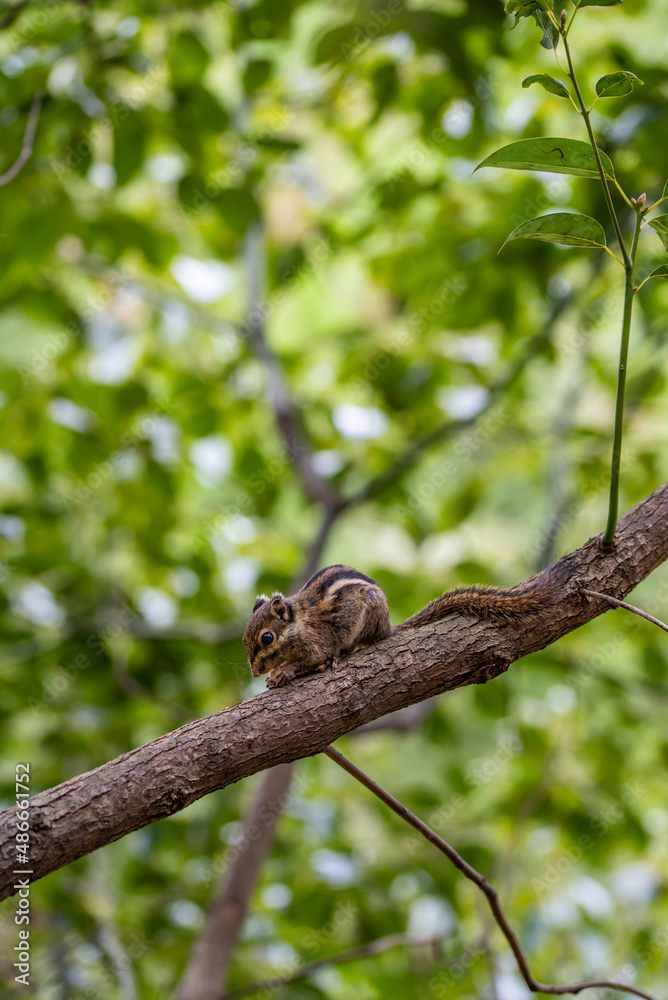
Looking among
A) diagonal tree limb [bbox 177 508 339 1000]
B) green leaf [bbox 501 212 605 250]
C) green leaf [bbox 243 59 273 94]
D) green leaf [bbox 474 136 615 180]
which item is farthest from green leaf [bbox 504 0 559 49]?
diagonal tree limb [bbox 177 508 339 1000]

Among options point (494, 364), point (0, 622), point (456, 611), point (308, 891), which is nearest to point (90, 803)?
point (456, 611)

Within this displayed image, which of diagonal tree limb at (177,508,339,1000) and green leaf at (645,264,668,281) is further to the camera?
diagonal tree limb at (177,508,339,1000)

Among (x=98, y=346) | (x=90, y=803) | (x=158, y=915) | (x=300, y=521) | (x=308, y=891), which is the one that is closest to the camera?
(x=90, y=803)

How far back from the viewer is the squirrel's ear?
248 centimetres

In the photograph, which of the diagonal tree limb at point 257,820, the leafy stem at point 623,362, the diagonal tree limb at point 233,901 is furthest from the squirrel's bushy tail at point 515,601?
the diagonal tree limb at point 257,820

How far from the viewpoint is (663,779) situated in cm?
437

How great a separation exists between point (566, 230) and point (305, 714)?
944 mm

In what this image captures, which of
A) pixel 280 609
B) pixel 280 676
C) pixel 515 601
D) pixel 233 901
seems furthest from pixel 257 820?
pixel 515 601

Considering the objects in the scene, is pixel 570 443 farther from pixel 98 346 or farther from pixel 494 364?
pixel 98 346

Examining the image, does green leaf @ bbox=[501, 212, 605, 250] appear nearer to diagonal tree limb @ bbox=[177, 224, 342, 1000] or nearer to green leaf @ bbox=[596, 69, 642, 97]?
green leaf @ bbox=[596, 69, 642, 97]

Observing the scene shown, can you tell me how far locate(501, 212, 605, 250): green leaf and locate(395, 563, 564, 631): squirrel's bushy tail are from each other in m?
0.64

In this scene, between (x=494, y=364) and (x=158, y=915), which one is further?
(x=494, y=364)

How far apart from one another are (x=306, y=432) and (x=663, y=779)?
2542 millimetres

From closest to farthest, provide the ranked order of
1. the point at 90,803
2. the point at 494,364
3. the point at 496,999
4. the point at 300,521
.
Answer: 1. the point at 90,803
2. the point at 496,999
3. the point at 494,364
4. the point at 300,521
